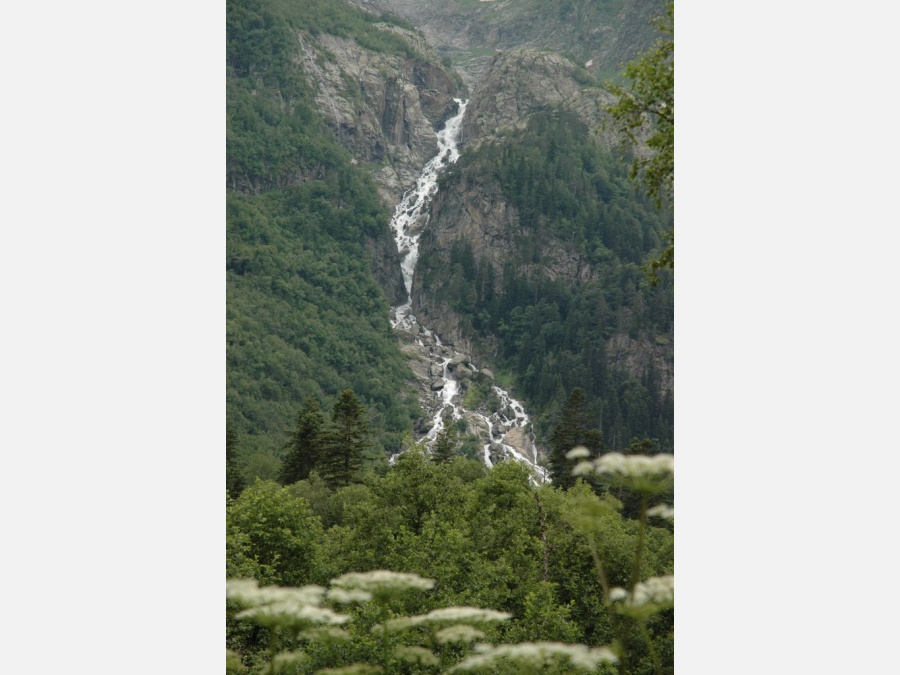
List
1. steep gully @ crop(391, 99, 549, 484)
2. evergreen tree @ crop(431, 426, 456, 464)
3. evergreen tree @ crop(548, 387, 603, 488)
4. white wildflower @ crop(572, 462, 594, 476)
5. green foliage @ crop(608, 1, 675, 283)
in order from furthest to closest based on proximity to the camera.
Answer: steep gully @ crop(391, 99, 549, 484) → evergreen tree @ crop(431, 426, 456, 464) → evergreen tree @ crop(548, 387, 603, 488) → green foliage @ crop(608, 1, 675, 283) → white wildflower @ crop(572, 462, 594, 476)

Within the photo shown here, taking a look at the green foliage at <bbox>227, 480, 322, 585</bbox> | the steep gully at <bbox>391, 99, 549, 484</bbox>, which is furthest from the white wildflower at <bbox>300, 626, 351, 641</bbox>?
the green foliage at <bbox>227, 480, 322, 585</bbox>

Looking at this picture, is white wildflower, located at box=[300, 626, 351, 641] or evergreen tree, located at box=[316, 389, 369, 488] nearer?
white wildflower, located at box=[300, 626, 351, 641]

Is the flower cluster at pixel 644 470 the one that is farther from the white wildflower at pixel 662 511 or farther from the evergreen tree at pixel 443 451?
the evergreen tree at pixel 443 451

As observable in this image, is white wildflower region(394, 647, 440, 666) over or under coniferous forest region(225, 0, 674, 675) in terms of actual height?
under

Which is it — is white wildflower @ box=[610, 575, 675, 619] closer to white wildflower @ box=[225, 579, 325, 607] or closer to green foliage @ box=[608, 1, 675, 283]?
white wildflower @ box=[225, 579, 325, 607]

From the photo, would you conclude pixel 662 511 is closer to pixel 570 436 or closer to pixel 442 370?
pixel 570 436

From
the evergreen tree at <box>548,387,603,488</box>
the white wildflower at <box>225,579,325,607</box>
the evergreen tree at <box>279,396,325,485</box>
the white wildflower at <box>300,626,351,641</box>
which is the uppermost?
the evergreen tree at <box>279,396,325,485</box>

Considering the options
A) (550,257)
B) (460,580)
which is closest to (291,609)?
(460,580)

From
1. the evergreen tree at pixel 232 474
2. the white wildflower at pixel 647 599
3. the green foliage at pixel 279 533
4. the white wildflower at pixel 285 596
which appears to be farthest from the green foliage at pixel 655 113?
the evergreen tree at pixel 232 474
